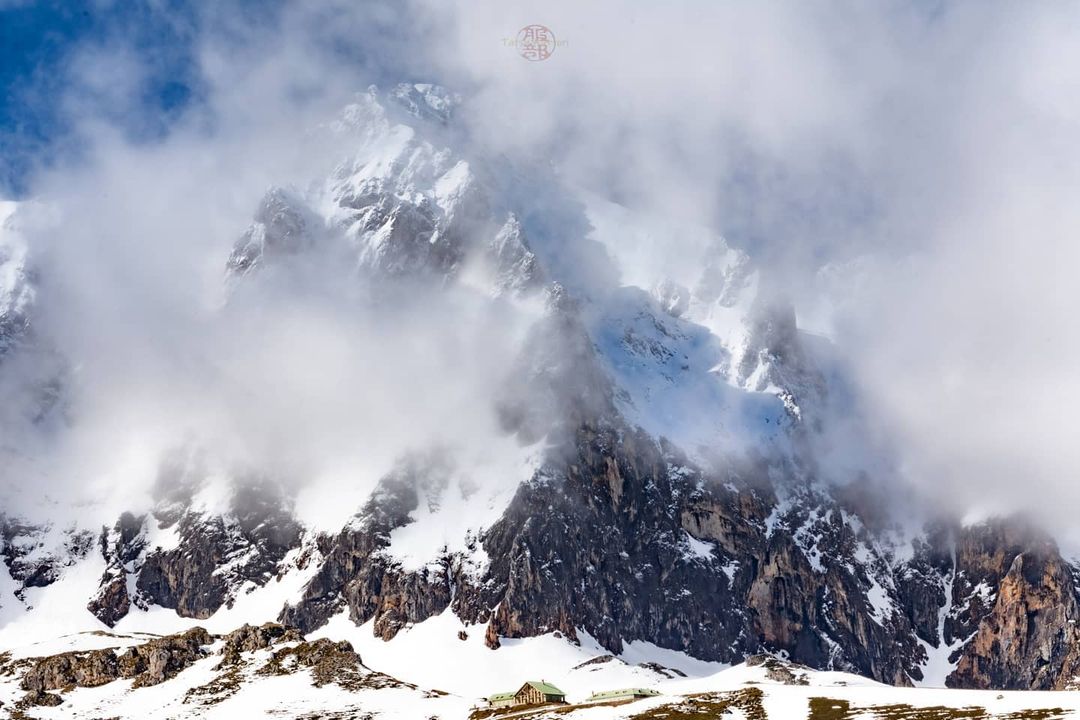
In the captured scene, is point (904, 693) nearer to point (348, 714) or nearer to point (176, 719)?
point (348, 714)

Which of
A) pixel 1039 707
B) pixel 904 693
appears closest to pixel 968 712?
pixel 1039 707

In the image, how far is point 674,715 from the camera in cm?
18712

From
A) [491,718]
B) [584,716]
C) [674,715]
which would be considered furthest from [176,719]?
[674,715]

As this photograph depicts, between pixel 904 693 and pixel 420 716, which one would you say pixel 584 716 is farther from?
pixel 904 693

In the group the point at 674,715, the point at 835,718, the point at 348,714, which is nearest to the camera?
the point at 835,718

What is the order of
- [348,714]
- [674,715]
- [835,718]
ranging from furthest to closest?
[348,714] < [674,715] < [835,718]

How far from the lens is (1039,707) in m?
163

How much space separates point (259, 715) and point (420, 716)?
81.0ft

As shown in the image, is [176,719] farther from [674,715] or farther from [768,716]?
[768,716]

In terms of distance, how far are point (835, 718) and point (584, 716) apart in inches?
1501

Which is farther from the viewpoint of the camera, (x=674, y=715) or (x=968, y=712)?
(x=674, y=715)

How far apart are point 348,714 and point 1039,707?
325 ft

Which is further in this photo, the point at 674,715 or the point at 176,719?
the point at 176,719

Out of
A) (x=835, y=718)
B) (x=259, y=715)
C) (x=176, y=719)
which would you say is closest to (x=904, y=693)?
(x=835, y=718)
